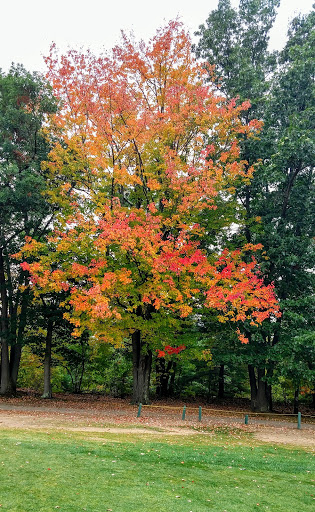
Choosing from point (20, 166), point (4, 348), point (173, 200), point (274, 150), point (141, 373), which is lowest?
point (141, 373)

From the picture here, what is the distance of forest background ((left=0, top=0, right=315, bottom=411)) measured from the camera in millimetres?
16672

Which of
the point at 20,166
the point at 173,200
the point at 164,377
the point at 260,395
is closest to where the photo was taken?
the point at 173,200

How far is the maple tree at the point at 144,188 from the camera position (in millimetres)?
16203

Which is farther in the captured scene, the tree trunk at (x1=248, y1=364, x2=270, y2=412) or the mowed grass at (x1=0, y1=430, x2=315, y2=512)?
the tree trunk at (x1=248, y1=364, x2=270, y2=412)

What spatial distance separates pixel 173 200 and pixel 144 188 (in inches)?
79.0

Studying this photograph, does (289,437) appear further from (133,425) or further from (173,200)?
(173,200)

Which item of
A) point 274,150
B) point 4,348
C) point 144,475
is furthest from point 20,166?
point 144,475

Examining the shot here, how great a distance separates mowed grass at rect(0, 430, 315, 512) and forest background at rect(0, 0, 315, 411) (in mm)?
5472

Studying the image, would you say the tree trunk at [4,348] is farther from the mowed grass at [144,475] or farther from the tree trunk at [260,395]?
the tree trunk at [260,395]

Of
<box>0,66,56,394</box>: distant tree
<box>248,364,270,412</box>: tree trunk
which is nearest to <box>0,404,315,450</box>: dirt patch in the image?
<box>248,364,270,412</box>: tree trunk

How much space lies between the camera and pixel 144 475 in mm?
7633

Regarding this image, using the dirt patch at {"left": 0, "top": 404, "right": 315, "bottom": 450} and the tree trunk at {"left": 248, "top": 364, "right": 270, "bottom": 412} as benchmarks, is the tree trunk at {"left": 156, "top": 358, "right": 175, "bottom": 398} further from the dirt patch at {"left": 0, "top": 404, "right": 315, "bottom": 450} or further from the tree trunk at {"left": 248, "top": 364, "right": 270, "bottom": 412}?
the dirt patch at {"left": 0, "top": 404, "right": 315, "bottom": 450}

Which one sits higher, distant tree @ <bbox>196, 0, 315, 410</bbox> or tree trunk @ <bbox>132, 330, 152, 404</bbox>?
distant tree @ <bbox>196, 0, 315, 410</bbox>

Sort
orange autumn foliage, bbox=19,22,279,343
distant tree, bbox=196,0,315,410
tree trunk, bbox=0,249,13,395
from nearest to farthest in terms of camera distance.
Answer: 1. orange autumn foliage, bbox=19,22,279,343
2. distant tree, bbox=196,0,315,410
3. tree trunk, bbox=0,249,13,395
